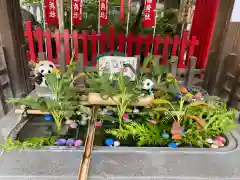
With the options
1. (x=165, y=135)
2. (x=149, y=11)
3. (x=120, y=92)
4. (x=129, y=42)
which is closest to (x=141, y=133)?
(x=165, y=135)

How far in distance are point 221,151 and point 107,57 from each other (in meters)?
0.80

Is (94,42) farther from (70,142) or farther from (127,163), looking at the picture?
(127,163)

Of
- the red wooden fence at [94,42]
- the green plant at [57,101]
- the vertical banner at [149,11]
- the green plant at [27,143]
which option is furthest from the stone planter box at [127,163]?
the vertical banner at [149,11]

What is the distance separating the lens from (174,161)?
779 mm

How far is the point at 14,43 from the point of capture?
1.48m

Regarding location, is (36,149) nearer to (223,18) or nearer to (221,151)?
(221,151)

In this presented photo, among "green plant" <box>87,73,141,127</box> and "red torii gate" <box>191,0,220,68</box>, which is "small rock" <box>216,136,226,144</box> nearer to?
"green plant" <box>87,73,141,127</box>

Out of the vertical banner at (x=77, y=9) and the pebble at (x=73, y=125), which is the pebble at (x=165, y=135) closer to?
the pebble at (x=73, y=125)

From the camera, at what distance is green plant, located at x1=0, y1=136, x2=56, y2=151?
78cm

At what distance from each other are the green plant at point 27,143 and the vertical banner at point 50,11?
1990 mm

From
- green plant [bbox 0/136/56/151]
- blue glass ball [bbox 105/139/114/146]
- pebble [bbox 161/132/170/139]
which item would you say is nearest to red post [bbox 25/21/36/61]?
green plant [bbox 0/136/56/151]

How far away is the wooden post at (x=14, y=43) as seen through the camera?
1.41 metres

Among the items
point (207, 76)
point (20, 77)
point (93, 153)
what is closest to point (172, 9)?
point (207, 76)

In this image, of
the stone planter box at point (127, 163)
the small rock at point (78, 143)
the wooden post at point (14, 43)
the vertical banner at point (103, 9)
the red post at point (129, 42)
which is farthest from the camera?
the vertical banner at point (103, 9)
